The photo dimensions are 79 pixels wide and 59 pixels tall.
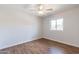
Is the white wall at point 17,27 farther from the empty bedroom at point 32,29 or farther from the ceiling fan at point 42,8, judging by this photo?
the ceiling fan at point 42,8

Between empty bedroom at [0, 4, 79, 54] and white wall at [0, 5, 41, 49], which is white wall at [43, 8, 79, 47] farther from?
white wall at [0, 5, 41, 49]

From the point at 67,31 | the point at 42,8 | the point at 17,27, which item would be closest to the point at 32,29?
the point at 17,27

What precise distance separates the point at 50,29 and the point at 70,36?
938 millimetres

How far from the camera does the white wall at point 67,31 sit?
1.49 meters

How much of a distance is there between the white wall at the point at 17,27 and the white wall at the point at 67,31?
18 centimetres

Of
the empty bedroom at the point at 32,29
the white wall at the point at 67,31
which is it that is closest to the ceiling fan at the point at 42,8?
the empty bedroom at the point at 32,29

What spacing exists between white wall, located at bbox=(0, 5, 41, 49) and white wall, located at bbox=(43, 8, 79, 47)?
18cm

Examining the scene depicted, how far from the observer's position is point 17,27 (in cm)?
153

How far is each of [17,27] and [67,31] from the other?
50.0 inches

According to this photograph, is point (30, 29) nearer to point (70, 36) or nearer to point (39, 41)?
point (39, 41)

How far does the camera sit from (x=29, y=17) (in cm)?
147

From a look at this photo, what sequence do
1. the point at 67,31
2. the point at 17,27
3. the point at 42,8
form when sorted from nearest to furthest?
the point at 42,8, the point at 17,27, the point at 67,31

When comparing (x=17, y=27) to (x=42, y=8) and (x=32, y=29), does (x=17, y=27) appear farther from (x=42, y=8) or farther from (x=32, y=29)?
(x=42, y=8)

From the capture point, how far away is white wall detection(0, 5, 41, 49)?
1309mm
